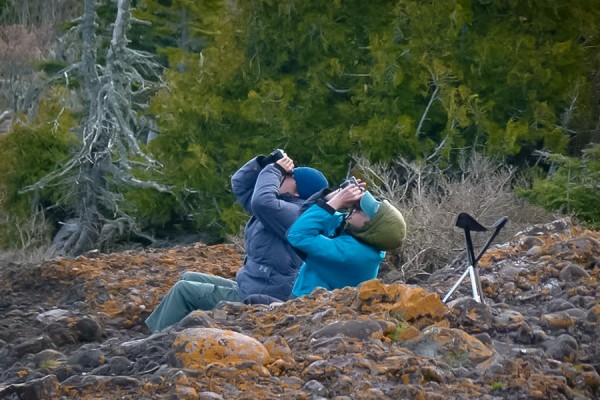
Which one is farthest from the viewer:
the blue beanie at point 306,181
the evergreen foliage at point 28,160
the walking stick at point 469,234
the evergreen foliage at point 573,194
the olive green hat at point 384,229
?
the evergreen foliage at point 28,160

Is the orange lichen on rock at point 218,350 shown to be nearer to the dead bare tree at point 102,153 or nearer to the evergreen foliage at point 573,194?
the evergreen foliage at point 573,194

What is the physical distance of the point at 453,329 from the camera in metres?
5.71

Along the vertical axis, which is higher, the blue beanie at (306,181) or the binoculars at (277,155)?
the binoculars at (277,155)

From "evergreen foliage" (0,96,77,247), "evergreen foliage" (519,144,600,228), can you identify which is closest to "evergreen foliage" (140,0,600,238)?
"evergreen foliage" (0,96,77,247)

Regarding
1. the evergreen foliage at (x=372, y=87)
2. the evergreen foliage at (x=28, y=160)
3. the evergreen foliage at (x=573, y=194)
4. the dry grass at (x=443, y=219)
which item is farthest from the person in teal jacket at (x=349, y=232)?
the evergreen foliage at (x=28, y=160)

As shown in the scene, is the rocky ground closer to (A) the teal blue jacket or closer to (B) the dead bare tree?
(A) the teal blue jacket

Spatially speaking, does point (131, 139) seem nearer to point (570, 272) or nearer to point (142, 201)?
point (142, 201)

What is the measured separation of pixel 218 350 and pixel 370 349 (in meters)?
0.68

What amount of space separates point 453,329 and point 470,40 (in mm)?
12908

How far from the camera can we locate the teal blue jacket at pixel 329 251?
6.91 m

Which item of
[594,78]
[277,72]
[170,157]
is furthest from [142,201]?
[594,78]

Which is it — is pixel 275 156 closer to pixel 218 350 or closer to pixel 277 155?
pixel 277 155

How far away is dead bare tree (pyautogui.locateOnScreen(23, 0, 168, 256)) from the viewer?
741 inches

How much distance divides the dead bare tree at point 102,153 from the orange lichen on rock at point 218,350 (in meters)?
13.2
